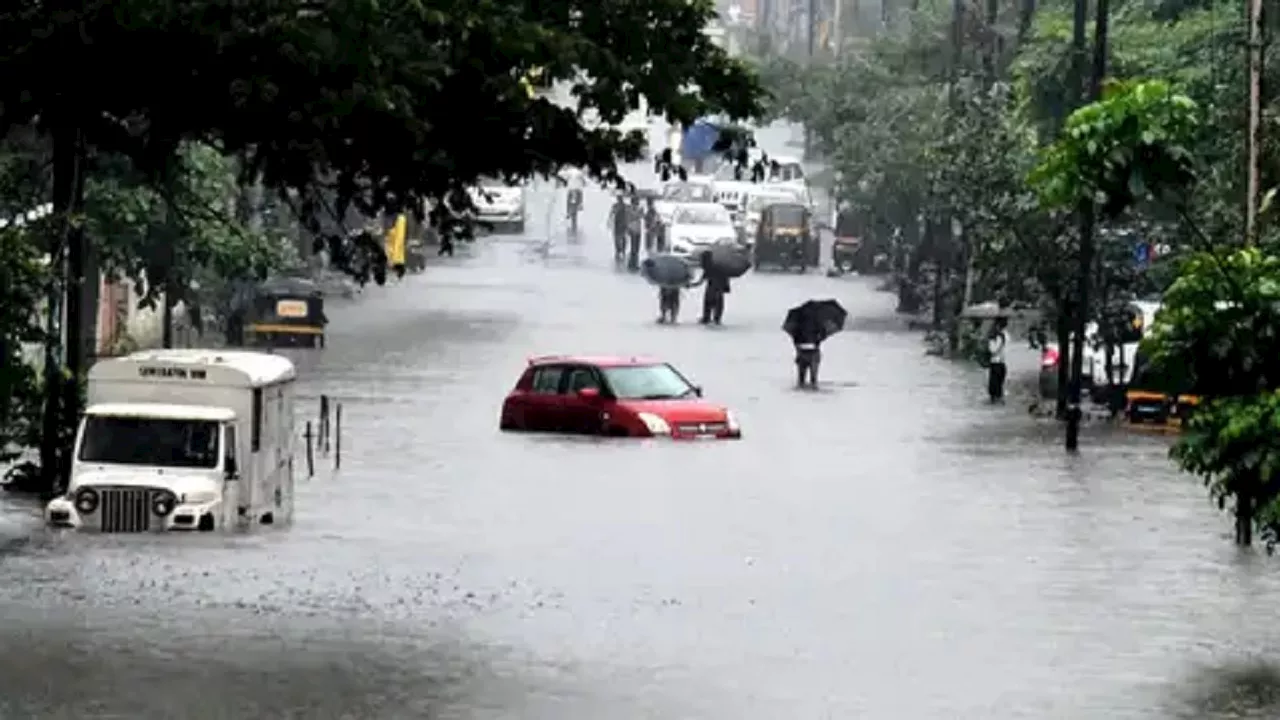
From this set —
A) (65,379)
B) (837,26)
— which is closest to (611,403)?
(65,379)

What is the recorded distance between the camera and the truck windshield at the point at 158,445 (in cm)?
3406

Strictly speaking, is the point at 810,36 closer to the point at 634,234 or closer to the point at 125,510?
the point at 634,234

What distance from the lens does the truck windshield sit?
3406 cm

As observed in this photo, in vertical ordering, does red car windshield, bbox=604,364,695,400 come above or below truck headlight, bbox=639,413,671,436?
above

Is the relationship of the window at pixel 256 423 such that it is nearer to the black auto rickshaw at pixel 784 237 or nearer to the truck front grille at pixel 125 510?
the truck front grille at pixel 125 510

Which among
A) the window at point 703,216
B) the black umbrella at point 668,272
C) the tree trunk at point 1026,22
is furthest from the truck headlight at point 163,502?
the window at point 703,216

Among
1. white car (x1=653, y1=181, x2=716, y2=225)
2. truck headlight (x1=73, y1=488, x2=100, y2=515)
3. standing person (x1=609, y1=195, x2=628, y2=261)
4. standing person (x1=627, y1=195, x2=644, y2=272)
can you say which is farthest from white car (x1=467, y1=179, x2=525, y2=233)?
truck headlight (x1=73, y1=488, x2=100, y2=515)

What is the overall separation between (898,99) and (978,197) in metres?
29.3

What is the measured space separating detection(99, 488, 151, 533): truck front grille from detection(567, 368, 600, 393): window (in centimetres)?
1764

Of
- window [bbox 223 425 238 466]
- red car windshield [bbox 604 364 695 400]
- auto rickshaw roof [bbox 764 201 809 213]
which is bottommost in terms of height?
red car windshield [bbox 604 364 695 400]

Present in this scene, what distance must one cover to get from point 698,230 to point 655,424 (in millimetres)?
46023

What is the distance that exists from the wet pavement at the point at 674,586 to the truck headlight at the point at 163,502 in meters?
0.52

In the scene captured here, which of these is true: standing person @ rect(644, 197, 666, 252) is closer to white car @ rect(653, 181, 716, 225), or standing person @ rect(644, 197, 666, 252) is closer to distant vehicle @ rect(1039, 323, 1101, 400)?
white car @ rect(653, 181, 716, 225)

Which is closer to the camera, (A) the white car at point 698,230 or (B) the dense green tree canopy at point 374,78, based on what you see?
(B) the dense green tree canopy at point 374,78
